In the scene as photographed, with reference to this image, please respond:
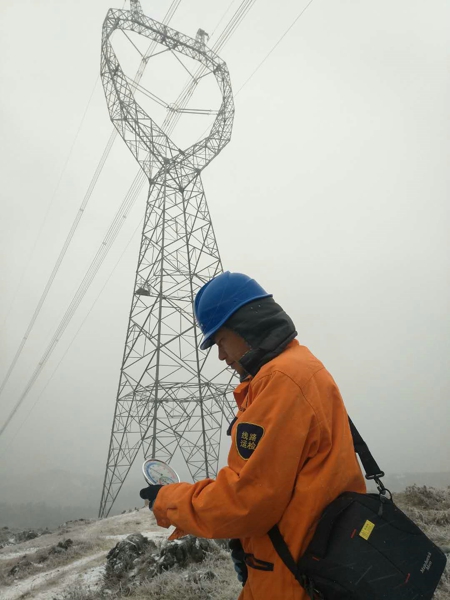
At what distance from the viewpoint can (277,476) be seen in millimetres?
1547

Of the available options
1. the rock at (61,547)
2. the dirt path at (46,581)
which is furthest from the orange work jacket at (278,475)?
the rock at (61,547)

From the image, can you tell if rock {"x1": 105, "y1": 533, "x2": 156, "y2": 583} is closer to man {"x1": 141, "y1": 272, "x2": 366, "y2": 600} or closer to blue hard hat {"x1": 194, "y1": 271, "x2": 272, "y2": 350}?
man {"x1": 141, "y1": 272, "x2": 366, "y2": 600}

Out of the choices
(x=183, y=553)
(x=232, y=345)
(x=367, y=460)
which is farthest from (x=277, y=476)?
(x=183, y=553)

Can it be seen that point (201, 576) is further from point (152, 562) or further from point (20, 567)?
point (20, 567)

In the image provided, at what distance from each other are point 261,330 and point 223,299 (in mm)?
277

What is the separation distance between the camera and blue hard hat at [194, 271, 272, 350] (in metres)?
2.06

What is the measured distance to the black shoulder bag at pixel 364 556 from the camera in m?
1.43

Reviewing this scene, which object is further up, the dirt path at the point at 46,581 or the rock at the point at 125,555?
the rock at the point at 125,555

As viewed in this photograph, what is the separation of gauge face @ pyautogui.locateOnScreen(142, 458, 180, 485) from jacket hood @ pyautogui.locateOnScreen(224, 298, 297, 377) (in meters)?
1.16

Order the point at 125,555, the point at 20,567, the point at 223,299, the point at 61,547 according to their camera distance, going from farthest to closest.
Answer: the point at 61,547, the point at 20,567, the point at 125,555, the point at 223,299

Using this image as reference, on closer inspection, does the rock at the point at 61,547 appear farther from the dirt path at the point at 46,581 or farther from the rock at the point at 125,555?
the rock at the point at 125,555

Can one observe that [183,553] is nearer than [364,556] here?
No

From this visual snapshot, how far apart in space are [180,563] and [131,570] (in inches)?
31.1

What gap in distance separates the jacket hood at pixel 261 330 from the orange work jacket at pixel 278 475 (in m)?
0.15
